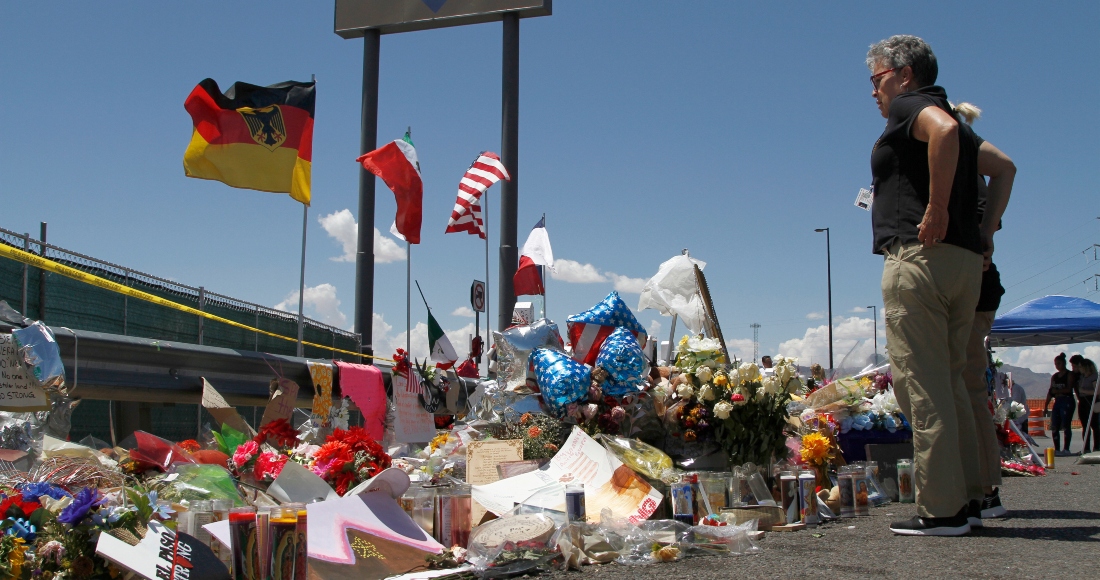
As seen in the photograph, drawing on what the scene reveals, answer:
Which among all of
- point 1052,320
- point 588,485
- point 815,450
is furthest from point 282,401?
point 1052,320

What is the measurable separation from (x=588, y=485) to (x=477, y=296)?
10576 millimetres

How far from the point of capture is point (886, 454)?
6.05 meters

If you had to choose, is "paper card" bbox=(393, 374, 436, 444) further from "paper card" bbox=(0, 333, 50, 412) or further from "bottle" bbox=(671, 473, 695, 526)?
"bottle" bbox=(671, 473, 695, 526)

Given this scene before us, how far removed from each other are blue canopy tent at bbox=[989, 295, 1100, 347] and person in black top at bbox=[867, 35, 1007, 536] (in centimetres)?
1055

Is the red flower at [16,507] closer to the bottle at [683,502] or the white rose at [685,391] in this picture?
the bottle at [683,502]

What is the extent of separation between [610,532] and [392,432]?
424 centimetres

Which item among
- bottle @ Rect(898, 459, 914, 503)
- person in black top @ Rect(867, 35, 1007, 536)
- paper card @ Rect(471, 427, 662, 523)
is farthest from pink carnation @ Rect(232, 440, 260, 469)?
bottle @ Rect(898, 459, 914, 503)

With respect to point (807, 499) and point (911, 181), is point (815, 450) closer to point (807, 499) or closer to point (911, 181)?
point (807, 499)

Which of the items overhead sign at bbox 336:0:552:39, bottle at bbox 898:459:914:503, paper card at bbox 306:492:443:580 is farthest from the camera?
overhead sign at bbox 336:0:552:39

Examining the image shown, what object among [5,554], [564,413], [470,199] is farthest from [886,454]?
[470,199]

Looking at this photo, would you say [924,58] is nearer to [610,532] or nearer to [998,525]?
[998,525]

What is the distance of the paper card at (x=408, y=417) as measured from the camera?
288 inches

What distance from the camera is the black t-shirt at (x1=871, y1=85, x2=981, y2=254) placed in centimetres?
364

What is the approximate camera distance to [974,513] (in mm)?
3758
